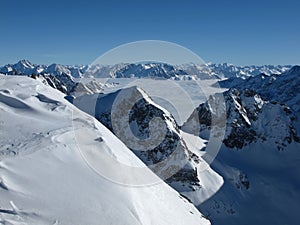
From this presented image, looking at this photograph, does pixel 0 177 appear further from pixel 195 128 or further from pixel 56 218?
pixel 195 128

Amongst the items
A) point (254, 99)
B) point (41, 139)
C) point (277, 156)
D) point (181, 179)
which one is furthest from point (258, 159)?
point (41, 139)

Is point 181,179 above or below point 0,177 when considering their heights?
below

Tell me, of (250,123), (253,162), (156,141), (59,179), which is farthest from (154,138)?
(59,179)

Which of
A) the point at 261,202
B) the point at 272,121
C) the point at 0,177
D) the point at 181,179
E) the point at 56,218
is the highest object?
the point at 0,177

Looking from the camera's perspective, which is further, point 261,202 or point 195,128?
point 195,128

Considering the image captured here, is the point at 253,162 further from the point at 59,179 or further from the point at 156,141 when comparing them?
the point at 59,179

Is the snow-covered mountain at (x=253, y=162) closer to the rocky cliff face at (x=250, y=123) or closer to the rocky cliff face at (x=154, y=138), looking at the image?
the rocky cliff face at (x=250, y=123)

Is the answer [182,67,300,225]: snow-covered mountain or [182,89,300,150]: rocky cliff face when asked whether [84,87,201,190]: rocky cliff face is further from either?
[182,89,300,150]: rocky cliff face

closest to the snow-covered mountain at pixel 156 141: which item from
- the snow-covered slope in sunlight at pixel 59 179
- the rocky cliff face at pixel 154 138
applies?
the rocky cliff face at pixel 154 138
